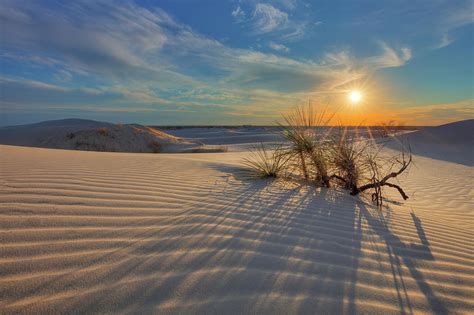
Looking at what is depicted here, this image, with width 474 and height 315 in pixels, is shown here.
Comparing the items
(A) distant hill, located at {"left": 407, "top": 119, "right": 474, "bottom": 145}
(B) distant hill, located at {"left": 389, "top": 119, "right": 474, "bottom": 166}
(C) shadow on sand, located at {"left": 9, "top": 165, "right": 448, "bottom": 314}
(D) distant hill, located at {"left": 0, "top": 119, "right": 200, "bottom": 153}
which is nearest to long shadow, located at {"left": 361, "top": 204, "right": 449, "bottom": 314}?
(C) shadow on sand, located at {"left": 9, "top": 165, "right": 448, "bottom": 314}

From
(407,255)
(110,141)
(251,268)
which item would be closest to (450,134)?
(407,255)

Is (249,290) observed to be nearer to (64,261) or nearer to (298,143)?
(64,261)

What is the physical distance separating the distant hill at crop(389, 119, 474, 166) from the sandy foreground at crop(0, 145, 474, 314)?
12.6 m

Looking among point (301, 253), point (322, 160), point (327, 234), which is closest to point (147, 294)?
point (301, 253)

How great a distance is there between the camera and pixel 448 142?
16297 millimetres

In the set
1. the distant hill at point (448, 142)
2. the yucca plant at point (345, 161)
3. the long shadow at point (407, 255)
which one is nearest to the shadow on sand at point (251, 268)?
the long shadow at point (407, 255)

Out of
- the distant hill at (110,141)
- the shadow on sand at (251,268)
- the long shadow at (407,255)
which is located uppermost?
the distant hill at (110,141)

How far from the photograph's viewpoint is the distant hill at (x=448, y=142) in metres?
13.1

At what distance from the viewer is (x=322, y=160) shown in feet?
13.5

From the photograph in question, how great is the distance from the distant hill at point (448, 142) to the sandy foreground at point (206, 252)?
12.6m

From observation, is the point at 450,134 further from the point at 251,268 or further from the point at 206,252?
the point at 206,252

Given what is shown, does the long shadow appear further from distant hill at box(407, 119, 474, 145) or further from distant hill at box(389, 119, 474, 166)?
distant hill at box(407, 119, 474, 145)

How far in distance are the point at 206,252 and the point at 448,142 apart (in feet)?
64.7

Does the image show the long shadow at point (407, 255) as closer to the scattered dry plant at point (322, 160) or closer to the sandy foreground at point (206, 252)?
the sandy foreground at point (206, 252)
